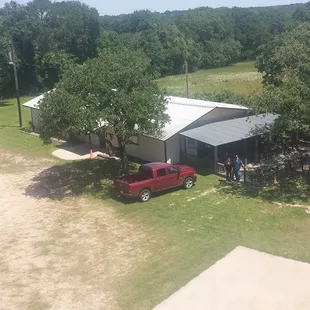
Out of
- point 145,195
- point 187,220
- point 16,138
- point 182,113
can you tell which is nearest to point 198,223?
point 187,220

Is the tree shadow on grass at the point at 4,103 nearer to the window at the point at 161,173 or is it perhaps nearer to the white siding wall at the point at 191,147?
the white siding wall at the point at 191,147

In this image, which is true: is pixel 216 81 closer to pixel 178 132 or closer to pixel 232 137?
pixel 178 132

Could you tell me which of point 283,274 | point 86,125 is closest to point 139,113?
point 86,125

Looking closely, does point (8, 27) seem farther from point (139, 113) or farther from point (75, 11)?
point (139, 113)

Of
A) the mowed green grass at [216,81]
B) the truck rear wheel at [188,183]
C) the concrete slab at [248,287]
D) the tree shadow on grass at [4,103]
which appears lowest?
the concrete slab at [248,287]

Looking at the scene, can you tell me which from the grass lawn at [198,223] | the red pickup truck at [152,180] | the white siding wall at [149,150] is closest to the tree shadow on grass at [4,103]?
the white siding wall at [149,150]

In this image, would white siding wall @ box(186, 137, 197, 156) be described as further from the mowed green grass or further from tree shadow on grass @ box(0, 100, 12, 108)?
tree shadow on grass @ box(0, 100, 12, 108)
